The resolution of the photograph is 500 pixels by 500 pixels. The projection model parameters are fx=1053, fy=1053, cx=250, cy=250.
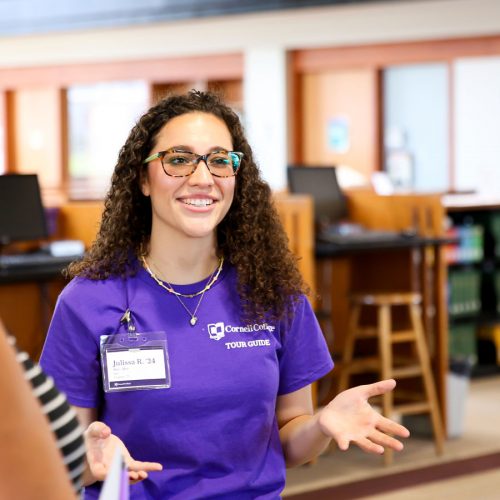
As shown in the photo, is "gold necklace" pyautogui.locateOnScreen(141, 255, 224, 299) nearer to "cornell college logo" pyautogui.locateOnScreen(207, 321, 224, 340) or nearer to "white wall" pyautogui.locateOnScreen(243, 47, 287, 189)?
"cornell college logo" pyautogui.locateOnScreen(207, 321, 224, 340)

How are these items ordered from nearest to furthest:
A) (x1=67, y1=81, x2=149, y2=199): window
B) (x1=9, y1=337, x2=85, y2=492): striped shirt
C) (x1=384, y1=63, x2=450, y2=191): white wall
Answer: (x1=9, y1=337, x2=85, y2=492): striped shirt → (x1=384, y1=63, x2=450, y2=191): white wall → (x1=67, y1=81, x2=149, y2=199): window

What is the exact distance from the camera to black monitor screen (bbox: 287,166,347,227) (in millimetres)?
5480

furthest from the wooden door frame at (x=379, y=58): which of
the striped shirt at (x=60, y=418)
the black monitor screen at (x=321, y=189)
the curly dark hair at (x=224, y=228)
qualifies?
the striped shirt at (x=60, y=418)

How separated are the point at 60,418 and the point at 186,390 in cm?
90

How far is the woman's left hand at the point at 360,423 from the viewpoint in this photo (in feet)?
5.29

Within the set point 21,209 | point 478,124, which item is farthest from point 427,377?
point 478,124

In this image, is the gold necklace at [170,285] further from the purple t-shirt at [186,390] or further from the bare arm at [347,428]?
the bare arm at [347,428]

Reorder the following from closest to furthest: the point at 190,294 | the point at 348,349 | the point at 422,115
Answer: the point at 190,294 < the point at 348,349 < the point at 422,115

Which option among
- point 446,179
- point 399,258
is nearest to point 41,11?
point 446,179

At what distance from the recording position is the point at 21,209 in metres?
4.94

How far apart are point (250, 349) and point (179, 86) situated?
9.53m

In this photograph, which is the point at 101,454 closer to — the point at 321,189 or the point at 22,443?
the point at 22,443

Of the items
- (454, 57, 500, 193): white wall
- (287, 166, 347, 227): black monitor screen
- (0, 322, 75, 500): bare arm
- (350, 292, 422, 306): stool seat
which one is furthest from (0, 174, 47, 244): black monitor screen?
(454, 57, 500, 193): white wall

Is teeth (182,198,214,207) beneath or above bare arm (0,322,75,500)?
above
